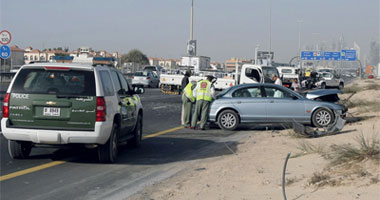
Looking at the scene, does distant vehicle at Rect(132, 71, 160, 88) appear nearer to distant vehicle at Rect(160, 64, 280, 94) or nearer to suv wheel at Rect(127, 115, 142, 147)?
distant vehicle at Rect(160, 64, 280, 94)

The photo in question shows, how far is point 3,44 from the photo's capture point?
26203 millimetres

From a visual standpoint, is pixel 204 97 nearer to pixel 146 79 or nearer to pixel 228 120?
pixel 228 120

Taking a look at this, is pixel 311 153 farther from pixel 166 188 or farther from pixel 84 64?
pixel 84 64

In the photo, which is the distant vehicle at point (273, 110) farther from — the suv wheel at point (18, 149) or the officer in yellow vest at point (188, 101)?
the suv wheel at point (18, 149)

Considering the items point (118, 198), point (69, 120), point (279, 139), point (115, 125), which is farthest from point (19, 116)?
point (279, 139)

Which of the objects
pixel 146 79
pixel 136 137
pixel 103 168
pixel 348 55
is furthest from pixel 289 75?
pixel 348 55

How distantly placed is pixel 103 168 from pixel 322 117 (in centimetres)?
833

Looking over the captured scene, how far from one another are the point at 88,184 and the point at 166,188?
1.19 m

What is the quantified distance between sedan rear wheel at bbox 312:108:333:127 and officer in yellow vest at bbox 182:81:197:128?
143 inches

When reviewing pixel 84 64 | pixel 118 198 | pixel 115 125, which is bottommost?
pixel 118 198

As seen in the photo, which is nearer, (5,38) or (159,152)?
(159,152)

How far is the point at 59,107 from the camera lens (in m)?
9.08

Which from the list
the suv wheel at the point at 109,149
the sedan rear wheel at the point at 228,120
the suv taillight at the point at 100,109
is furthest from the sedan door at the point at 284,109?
the suv taillight at the point at 100,109

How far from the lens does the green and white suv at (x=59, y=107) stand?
9062mm
